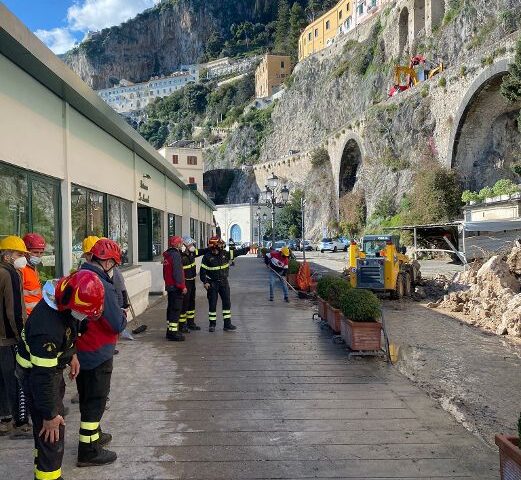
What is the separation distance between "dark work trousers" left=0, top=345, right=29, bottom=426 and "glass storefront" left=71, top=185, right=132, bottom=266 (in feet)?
11.5

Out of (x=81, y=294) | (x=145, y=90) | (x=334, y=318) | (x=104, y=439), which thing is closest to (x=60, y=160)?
(x=104, y=439)

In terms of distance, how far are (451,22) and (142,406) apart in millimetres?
51524

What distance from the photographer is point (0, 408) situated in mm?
4391

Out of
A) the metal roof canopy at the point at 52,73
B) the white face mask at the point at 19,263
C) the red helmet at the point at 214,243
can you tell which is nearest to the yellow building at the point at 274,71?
the metal roof canopy at the point at 52,73

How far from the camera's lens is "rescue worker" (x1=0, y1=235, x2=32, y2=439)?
4250 millimetres

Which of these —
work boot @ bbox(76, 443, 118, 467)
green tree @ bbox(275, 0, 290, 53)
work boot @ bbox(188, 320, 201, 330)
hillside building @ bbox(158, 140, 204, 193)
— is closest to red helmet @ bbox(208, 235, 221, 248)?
work boot @ bbox(188, 320, 201, 330)

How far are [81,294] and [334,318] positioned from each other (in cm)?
628

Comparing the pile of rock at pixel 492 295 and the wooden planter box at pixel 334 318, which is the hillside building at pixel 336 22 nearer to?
the pile of rock at pixel 492 295

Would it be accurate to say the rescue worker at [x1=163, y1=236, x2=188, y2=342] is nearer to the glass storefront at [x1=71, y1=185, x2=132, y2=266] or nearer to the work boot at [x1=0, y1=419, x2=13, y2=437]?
the glass storefront at [x1=71, y1=185, x2=132, y2=266]

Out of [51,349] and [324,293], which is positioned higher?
[51,349]

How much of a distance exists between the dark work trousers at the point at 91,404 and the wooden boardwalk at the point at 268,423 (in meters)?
0.18

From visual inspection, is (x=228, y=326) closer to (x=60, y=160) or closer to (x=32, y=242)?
(x=60, y=160)

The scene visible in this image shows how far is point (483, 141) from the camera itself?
36.9 m

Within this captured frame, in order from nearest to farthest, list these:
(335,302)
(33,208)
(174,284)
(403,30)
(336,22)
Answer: (33,208)
(174,284)
(335,302)
(403,30)
(336,22)
